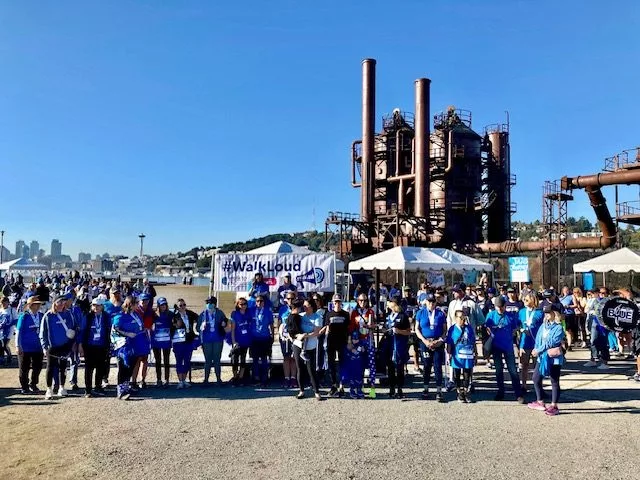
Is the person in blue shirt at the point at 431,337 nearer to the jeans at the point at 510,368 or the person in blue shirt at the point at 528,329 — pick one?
the jeans at the point at 510,368

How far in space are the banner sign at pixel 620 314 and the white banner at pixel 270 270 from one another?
698 cm

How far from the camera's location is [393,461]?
605 cm

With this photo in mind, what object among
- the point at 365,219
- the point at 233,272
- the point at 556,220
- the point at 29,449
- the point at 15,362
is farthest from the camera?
the point at 365,219

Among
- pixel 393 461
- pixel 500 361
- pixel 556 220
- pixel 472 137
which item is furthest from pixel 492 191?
pixel 393 461

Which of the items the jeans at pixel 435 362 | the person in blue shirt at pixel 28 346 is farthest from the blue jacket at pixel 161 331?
the jeans at pixel 435 362

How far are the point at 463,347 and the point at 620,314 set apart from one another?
3823mm

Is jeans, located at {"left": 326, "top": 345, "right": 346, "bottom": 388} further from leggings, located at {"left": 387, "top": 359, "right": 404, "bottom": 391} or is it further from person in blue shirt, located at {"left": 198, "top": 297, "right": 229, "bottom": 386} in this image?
person in blue shirt, located at {"left": 198, "top": 297, "right": 229, "bottom": 386}

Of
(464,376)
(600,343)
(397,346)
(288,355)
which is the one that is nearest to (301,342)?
(288,355)

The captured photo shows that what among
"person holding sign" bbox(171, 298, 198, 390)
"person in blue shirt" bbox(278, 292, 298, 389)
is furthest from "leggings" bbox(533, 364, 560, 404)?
"person holding sign" bbox(171, 298, 198, 390)

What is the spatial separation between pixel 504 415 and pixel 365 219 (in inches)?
1557

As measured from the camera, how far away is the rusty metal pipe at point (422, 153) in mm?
44250

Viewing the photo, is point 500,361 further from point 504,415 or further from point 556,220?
point 556,220

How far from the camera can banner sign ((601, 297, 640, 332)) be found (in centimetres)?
1031

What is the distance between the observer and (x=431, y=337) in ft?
30.7
